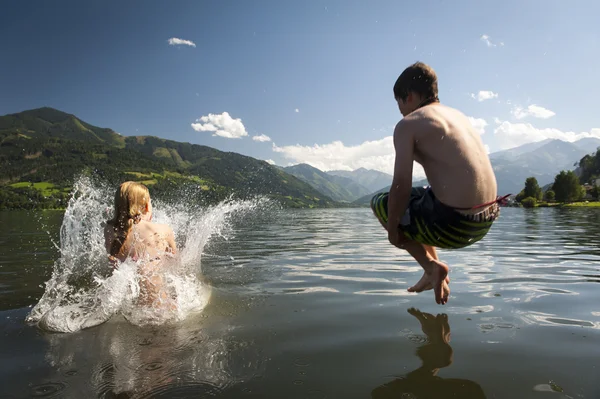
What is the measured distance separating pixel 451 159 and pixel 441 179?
228 millimetres

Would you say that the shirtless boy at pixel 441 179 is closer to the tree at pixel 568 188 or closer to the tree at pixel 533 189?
the tree at pixel 568 188

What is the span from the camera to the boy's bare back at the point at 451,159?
3.38 m

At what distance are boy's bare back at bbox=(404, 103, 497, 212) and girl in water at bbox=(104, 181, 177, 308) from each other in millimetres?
4515

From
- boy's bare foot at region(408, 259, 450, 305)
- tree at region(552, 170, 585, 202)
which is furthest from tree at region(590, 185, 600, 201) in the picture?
boy's bare foot at region(408, 259, 450, 305)

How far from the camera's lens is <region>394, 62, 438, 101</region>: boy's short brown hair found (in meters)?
3.90

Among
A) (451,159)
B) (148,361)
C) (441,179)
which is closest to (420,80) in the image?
(451,159)

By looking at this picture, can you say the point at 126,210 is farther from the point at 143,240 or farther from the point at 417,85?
the point at 417,85

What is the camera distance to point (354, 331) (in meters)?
4.63

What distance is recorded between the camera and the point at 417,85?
3.92 metres

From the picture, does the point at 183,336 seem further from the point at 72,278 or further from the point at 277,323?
the point at 72,278

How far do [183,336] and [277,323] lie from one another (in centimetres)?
132

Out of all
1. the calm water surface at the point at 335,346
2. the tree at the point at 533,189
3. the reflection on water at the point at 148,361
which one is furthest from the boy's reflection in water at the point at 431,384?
the tree at the point at 533,189

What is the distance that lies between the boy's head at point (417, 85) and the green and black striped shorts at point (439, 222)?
41.2 inches

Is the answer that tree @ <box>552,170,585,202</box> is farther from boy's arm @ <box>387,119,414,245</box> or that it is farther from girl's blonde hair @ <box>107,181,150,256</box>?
girl's blonde hair @ <box>107,181,150,256</box>
